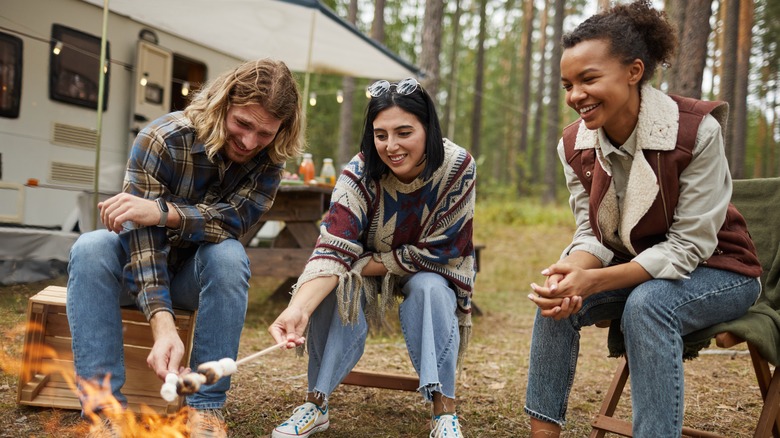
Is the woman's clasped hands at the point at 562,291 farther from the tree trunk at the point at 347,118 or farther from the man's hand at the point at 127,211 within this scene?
the tree trunk at the point at 347,118

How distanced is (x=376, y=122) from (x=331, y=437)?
3.68 feet

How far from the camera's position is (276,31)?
6.44 m

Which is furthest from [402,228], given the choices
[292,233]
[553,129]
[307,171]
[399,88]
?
[553,129]

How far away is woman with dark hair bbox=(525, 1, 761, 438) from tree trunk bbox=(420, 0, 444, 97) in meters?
6.19

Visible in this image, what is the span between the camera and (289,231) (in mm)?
4691

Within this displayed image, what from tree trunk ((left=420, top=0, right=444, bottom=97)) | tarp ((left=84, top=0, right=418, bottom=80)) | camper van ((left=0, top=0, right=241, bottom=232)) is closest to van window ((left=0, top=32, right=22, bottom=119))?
camper van ((left=0, top=0, right=241, bottom=232))

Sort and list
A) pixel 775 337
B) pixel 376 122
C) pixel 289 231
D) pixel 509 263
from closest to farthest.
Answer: pixel 775 337 < pixel 376 122 < pixel 289 231 < pixel 509 263

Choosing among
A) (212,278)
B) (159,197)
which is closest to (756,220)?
(212,278)

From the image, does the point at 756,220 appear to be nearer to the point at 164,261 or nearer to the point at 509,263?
the point at 164,261

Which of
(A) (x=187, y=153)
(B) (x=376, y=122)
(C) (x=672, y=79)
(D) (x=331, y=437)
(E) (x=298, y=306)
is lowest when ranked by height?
(D) (x=331, y=437)

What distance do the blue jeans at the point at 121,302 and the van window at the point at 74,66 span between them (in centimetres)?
361

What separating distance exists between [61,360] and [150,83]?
4289 mm

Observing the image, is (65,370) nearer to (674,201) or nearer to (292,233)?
(674,201)

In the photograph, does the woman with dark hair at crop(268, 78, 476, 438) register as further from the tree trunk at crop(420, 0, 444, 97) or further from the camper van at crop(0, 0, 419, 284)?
the tree trunk at crop(420, 0, 444, 97)
